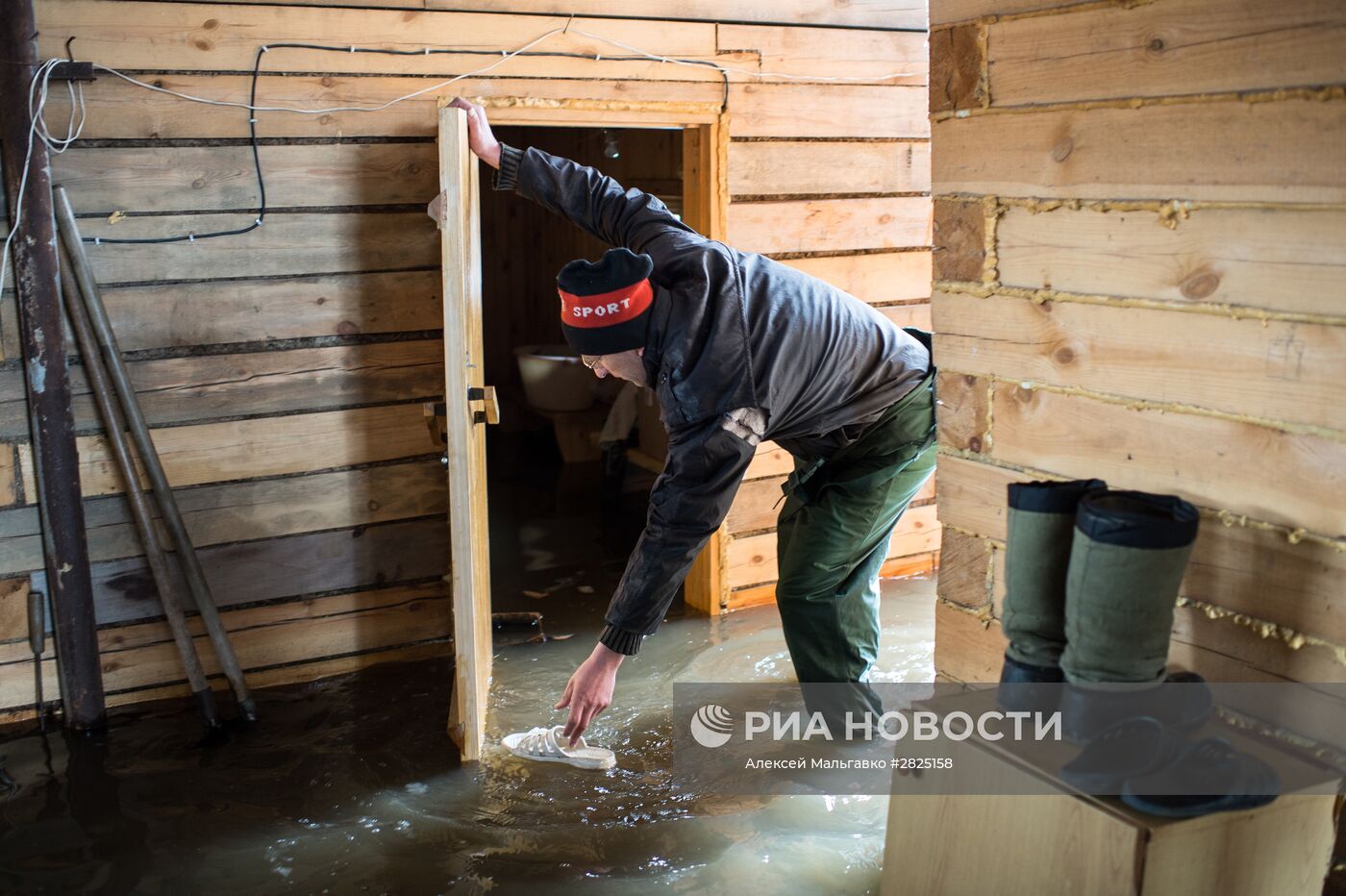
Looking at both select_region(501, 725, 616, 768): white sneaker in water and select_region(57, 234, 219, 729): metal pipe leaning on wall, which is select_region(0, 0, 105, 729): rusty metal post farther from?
select_region(501, 725, 616, 768): white sneaker in water

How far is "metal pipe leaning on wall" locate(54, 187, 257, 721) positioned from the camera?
3.45 metres

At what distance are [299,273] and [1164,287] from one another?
8.82 ft

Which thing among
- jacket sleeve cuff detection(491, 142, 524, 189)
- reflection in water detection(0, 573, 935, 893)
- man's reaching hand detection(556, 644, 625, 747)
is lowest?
reflection in water detection(0, 573, 935, 893)

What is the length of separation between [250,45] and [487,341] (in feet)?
14.4

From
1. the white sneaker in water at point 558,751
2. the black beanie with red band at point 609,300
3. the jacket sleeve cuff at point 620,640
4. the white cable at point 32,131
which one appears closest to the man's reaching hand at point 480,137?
the black beanie with red band at point 609,300

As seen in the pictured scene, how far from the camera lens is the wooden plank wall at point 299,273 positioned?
352 cm

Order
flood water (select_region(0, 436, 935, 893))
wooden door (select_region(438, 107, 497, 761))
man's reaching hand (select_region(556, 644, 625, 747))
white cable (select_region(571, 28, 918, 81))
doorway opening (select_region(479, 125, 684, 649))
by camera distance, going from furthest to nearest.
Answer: doorway opening (select_region(479, 125, 684, 649)), white cable (select_region(571, 28, 918, 81)), wooden door (select_region(438, 107, 497, 761)), flood water (select_region(0, 436, 935, 893)), man's reaching hand (select_region(556, 644, 625, 747))

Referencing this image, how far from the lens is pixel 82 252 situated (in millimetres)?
3457

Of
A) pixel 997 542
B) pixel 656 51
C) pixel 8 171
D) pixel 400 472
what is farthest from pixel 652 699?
pixel 8 171

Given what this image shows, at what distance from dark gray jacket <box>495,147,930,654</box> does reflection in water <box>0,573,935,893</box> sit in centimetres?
67

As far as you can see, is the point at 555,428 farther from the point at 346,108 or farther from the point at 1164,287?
the point at 1164,287

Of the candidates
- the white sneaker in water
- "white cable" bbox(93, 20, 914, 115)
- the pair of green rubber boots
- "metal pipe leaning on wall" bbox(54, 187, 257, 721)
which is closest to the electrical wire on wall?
"white cable" bbox(93, 20, 914, 115)

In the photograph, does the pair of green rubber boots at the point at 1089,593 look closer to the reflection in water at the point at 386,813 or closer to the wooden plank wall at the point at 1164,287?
the wooden plank wall at the point at 1164,287

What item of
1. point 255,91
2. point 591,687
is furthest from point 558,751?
point 255,91
